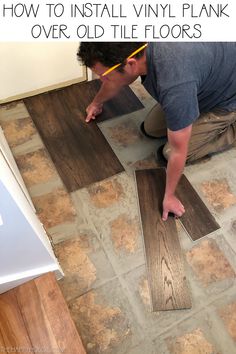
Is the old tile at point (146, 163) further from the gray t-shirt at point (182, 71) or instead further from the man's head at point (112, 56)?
the man's head at point (112, 56)

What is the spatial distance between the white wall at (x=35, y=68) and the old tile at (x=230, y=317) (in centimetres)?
148

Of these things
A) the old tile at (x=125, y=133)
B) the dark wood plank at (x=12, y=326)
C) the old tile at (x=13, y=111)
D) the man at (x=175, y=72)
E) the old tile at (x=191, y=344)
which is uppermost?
the man at (x=175, y=72)

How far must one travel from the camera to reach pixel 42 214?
1.46m

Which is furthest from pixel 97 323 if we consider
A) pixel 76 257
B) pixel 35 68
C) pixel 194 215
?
pixel 35 68

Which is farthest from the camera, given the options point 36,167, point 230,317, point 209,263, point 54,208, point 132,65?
Result: point 36,167

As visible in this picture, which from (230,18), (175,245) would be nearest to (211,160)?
(175,245)

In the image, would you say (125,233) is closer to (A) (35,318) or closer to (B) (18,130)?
(A) (35,318)

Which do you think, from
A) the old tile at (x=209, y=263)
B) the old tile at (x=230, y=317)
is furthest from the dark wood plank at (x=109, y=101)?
the old tile at (x=230, y=317)

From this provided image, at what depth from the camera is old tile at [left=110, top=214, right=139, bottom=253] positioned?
4.55ft

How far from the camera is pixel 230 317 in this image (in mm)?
1239

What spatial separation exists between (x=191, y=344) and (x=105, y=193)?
0.74m

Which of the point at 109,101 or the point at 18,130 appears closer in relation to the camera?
the point at 18,130

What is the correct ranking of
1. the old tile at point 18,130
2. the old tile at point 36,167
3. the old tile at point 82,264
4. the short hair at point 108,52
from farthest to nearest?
the old tile at point 18,130
the old tile at point 36,167
the old tile at point 82,264
the short hair at point 108,52

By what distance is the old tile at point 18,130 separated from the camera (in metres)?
1.68
